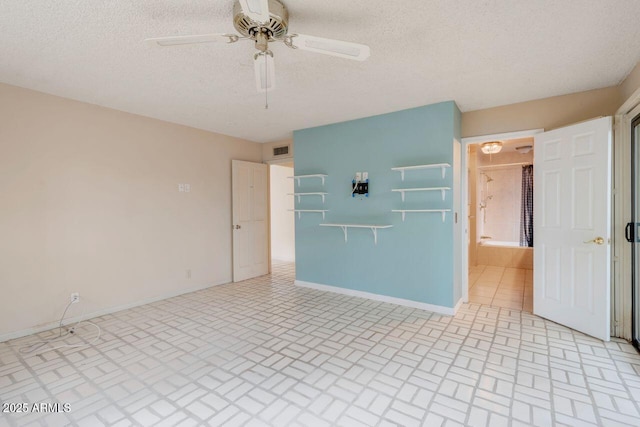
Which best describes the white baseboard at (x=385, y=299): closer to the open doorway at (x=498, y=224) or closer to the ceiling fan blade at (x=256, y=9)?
the open doorway at (x=498, y=224)

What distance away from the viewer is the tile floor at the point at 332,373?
6.08 ft

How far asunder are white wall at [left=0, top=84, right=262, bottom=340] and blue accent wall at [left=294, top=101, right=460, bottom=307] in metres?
1.59

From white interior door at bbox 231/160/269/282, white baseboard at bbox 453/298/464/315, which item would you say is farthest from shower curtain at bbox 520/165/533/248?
white interior door at bbox 231/160/269/282

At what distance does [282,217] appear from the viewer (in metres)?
7.50

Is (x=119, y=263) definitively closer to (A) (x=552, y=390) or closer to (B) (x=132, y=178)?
(B) (x=132, y=178)

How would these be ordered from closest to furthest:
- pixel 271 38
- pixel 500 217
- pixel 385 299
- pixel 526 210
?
1. pixel 271 38
2. pixel 385 299
3. pixel 526 210
4. pixel 500 217

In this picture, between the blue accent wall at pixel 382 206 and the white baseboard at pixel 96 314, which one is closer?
the white baseboard at pixel 96 314

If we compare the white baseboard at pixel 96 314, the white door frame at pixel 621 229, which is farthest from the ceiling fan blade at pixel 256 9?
the white baseboard at pixel 96 314

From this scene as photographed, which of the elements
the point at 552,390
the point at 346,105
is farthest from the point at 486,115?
the point at 552,390

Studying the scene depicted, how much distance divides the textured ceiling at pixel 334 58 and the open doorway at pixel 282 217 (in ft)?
12.4

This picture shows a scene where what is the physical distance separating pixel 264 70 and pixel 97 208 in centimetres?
288

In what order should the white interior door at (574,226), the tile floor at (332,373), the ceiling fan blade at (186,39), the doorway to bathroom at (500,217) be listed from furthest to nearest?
1. the doorway to bathroom at (500,217)
2. the white interior door at (574,226)
3. the tile floor at (332,373)
4. the ceiling fan blade at (186,39)

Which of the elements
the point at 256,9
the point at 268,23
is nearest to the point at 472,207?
the point at 268,23

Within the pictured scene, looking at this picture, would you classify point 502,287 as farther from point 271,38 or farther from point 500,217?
point 271,38
